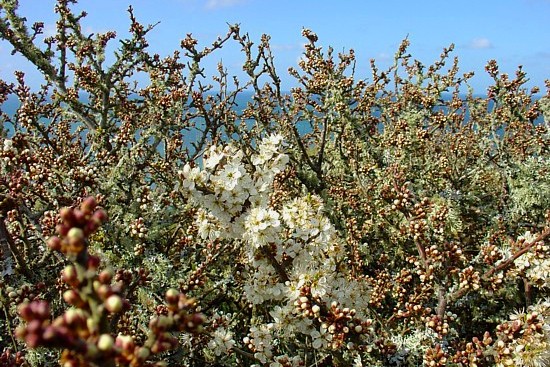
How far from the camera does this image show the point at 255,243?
2668mm

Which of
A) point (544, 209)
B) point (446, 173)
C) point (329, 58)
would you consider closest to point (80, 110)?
point (329, 58)

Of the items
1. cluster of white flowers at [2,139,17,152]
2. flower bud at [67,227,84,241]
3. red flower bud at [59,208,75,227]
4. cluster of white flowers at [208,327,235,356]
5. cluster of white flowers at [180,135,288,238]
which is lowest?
flower bud at [67,227,84,241]

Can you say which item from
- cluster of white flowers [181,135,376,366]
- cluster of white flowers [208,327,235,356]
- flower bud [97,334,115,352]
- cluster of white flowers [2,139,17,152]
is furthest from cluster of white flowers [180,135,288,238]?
flower bud [97,334,115,352]

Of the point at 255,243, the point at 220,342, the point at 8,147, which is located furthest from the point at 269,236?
the point at 8,147

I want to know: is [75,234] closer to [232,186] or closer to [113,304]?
[113,304]

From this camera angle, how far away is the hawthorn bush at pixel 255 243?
94.4 inches

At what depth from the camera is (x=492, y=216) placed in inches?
193

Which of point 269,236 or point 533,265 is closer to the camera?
point 269,236

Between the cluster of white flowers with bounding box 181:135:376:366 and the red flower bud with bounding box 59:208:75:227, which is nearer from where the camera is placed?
the red flower bud with bounding box 59:208:75:227

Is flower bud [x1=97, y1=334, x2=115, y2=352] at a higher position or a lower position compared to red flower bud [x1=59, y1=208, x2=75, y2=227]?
lower

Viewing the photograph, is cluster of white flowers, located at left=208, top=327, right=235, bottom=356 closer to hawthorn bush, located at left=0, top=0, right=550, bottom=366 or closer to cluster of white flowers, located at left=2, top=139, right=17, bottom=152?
hawthorn bush, located at left=0, top=0, right=550, bottom=366

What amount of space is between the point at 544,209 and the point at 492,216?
487 mm

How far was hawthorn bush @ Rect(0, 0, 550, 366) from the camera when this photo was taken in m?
2.40

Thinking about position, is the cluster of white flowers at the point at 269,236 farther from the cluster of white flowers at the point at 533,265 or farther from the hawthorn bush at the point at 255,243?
the cluster of white flowers at the point at 533,265
